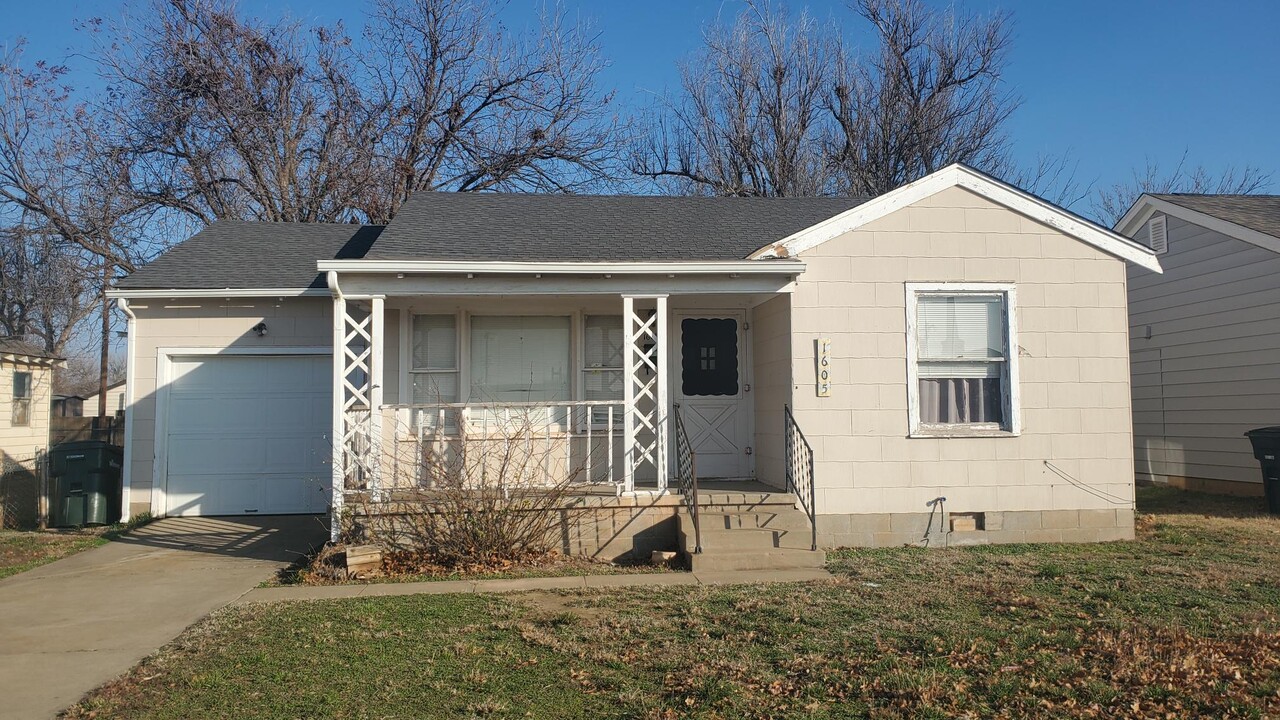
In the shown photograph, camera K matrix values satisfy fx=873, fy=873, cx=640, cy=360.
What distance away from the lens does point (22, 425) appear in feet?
41.4

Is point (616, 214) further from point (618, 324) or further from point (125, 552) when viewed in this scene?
point (125, 552)

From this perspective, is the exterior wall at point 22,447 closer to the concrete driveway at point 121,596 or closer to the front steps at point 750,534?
the concrete driveway at point 121,596

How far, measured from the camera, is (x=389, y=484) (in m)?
8.99

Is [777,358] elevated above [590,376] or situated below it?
above

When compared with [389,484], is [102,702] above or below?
below

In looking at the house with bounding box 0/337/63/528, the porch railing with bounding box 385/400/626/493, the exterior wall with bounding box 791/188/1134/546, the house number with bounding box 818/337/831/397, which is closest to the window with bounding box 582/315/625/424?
the porch railing with bounding box 385/400/626/493

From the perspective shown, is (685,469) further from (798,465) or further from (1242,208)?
(1242,208)

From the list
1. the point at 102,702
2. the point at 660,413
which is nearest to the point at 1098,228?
the point at 660,413

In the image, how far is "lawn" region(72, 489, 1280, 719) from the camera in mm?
4574

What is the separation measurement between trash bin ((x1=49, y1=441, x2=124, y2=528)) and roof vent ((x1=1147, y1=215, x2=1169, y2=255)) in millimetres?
15536

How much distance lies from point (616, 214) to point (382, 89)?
1292 cm

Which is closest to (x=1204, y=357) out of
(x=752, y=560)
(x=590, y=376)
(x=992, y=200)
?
(x=992, y=200)

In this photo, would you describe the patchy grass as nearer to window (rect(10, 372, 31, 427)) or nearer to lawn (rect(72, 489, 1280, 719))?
window (rect(10, 372, 31, 427))

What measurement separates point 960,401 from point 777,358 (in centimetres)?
196
